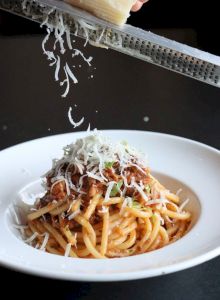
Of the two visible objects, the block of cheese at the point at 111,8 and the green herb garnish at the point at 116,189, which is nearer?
the block of cheese at the point at 111,8

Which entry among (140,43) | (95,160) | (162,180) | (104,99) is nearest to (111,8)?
(140,43)

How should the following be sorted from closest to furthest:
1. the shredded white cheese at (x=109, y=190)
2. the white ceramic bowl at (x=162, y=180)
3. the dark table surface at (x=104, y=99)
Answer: the white ceramic bowl at (x=162, y=180), the shredded white cheese at (x=109, y=190), the dark table surface at (x=104, y=99)

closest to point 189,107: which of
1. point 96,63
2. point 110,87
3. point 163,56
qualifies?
point 110,87

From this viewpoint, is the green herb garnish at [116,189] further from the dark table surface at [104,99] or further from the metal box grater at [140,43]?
the dark table surface at [104,99]

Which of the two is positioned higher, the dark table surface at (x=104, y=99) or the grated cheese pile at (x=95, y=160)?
the grated cheese pile at (x=95, y=160)

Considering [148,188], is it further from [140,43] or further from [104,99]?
[104,99]

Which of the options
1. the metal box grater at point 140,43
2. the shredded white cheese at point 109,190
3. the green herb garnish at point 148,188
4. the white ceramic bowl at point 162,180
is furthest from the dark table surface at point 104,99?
the metal box grater at point 140,43

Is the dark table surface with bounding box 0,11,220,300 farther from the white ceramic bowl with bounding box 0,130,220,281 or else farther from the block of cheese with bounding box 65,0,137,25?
the block of cheese with bounding box 65,0,137,25

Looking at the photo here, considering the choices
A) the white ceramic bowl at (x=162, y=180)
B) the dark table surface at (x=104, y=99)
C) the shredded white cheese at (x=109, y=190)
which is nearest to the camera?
the white ceramic bowl at (x=162, y=180)
